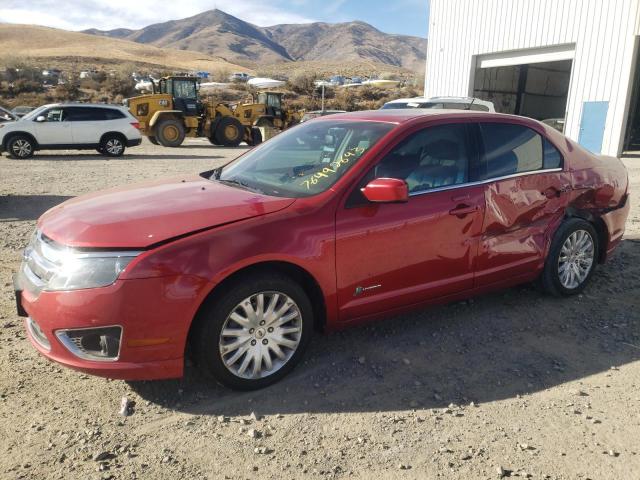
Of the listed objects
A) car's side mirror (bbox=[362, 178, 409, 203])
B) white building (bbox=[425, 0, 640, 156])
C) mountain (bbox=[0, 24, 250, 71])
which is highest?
mountain (bbox=[0, 24, 250, 71])

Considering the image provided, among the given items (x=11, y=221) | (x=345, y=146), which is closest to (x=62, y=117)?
(x=11, y=221)

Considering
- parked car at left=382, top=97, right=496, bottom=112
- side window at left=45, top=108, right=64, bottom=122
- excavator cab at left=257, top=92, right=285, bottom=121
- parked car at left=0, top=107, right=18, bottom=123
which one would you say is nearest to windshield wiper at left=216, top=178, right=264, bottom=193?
parked car at left=382, top=97, right=496, bottom=112

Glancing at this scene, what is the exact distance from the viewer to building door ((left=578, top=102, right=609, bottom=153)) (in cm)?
1680

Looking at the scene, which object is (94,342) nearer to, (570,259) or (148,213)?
(148,213)

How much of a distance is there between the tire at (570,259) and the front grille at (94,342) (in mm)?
3428

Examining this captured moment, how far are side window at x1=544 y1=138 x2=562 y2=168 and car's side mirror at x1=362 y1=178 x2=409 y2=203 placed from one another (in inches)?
69.7

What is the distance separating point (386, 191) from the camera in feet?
10.2

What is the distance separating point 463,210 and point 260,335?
1675 mm

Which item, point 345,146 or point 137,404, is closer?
point 137,404

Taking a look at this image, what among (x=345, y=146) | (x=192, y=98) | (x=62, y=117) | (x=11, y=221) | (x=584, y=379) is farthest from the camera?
(x=192, y=98)

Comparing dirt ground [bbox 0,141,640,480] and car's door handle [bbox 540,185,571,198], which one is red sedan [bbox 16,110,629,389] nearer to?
car's door handle [bbox 540,185,571,198]

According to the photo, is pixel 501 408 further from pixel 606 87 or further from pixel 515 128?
pixel 606 87

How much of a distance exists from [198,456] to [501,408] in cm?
170

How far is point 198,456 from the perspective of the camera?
2555 mm
